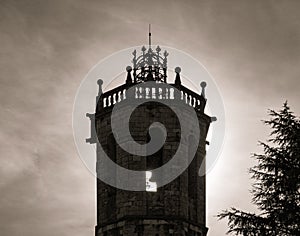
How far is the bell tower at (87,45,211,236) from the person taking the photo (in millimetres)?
45688

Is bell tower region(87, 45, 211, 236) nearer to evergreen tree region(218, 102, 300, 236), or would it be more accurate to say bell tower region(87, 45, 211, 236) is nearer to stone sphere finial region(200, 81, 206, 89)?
stone sphere finial region(200, 81, 206, 89)

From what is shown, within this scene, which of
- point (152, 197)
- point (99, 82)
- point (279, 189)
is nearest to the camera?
point (279, 189)

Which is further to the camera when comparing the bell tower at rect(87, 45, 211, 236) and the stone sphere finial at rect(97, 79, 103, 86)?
the stone sphere finial at rect(97, 79, 103, 86)

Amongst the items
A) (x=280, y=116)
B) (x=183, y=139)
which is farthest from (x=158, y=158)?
(x=280, y=116)

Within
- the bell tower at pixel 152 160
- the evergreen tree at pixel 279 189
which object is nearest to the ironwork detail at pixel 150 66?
the bell tower at pixel 152 160

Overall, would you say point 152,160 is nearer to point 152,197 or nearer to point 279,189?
point 152,197

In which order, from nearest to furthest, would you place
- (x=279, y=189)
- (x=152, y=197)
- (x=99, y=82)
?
1. (x=279, y=189)
2. (x=152, y=197)
3. (x=99, y=82)

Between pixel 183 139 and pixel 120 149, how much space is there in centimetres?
264

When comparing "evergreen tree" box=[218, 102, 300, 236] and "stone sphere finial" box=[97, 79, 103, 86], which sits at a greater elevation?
"stone sphere finial" box=[97, 79, 103, 86]

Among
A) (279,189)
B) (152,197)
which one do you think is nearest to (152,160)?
(152,197)

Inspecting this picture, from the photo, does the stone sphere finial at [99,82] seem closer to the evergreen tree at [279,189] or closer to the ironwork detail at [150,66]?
the ironwork detail at [150,66]

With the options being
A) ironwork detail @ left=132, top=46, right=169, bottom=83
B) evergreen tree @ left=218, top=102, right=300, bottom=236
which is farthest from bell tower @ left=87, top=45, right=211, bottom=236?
evergreen tree @ left=218, top=102, right=300, bottom=236

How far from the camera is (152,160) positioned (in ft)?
155

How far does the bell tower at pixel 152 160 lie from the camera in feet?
150
